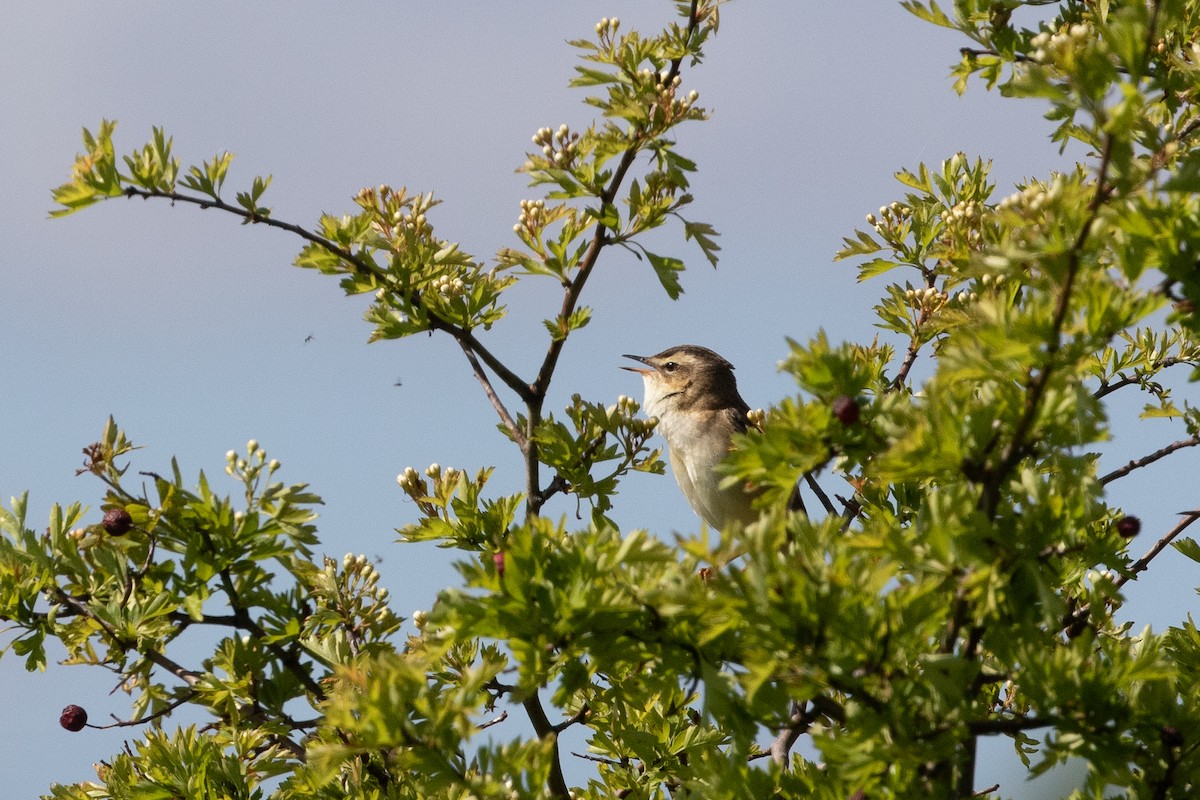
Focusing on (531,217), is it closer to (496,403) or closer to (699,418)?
(496,403)

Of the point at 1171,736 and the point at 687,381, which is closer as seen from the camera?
the point at 1171,736

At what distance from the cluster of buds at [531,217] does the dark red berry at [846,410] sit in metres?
2.19

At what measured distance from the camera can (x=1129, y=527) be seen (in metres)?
3.93

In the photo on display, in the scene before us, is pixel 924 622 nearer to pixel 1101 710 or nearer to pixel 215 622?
pixel 1101 710

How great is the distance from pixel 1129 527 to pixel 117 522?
3476 millimetres

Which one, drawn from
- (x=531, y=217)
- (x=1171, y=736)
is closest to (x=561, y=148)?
(x=531, y=217)

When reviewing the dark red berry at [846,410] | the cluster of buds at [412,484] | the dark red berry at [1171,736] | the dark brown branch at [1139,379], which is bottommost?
the dark red berry at [1171,736]

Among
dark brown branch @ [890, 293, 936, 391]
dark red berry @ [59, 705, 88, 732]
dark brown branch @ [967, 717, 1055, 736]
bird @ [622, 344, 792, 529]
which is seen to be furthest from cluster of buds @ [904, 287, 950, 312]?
dark red berry @ [59, 705, 88, 732]

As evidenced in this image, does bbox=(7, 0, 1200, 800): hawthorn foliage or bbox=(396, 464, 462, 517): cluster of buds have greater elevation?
bbox=(396, 464, 462, 517): cluster of buds

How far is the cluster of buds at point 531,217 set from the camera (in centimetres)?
535

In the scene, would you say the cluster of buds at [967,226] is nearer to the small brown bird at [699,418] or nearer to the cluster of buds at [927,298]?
the cluster of buds at [927,298]

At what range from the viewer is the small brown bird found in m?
8.57

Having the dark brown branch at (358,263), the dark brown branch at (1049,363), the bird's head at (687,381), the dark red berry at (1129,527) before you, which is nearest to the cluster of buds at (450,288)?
the dark brown branch at (358,263)

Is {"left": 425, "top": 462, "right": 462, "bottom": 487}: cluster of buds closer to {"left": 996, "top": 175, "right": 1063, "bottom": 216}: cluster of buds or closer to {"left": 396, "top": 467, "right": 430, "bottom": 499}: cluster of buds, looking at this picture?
{"left": 396, "top": 467, "right": 430, "bottom": 499}: cluster of buds
